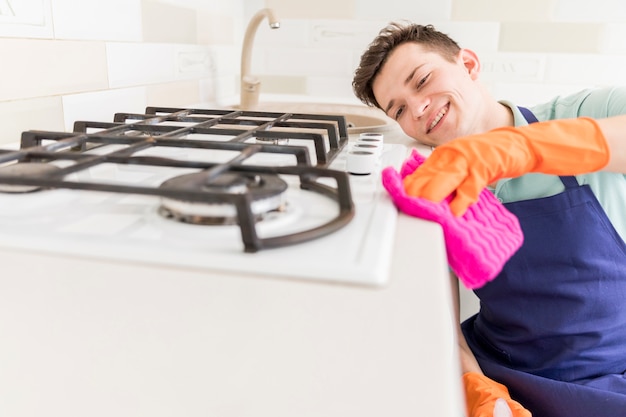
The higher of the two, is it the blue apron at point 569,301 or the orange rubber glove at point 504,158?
the orange rubber glove at point 504,158

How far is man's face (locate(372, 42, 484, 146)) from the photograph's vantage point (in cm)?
102

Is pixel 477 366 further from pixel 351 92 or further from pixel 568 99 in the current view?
pixel 351 92

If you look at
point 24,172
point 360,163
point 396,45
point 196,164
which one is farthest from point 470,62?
point 24,172

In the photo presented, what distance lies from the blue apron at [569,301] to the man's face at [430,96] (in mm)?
220

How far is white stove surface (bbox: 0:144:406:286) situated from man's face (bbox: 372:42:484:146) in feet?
1.82

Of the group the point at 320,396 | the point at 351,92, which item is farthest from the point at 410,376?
the point at 351,92

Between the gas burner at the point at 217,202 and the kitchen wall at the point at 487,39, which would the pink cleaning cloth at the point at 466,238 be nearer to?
the gas burner at the point at 217,202

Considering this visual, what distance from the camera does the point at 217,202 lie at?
15.2 inches

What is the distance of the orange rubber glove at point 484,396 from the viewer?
805mm

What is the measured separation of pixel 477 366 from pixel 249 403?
715mm

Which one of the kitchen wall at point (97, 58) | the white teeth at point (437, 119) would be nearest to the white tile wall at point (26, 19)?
the kitchen wall at point (97, 58)

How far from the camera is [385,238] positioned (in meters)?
0.41

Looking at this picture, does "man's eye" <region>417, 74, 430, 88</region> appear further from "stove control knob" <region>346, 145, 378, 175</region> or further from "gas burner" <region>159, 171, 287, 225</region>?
"gas burner" <region>159, 171, 287, 225</region>

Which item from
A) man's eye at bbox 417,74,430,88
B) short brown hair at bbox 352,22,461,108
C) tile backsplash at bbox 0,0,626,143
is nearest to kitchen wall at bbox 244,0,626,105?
tile backsplash at bbox 0,0,626,143
